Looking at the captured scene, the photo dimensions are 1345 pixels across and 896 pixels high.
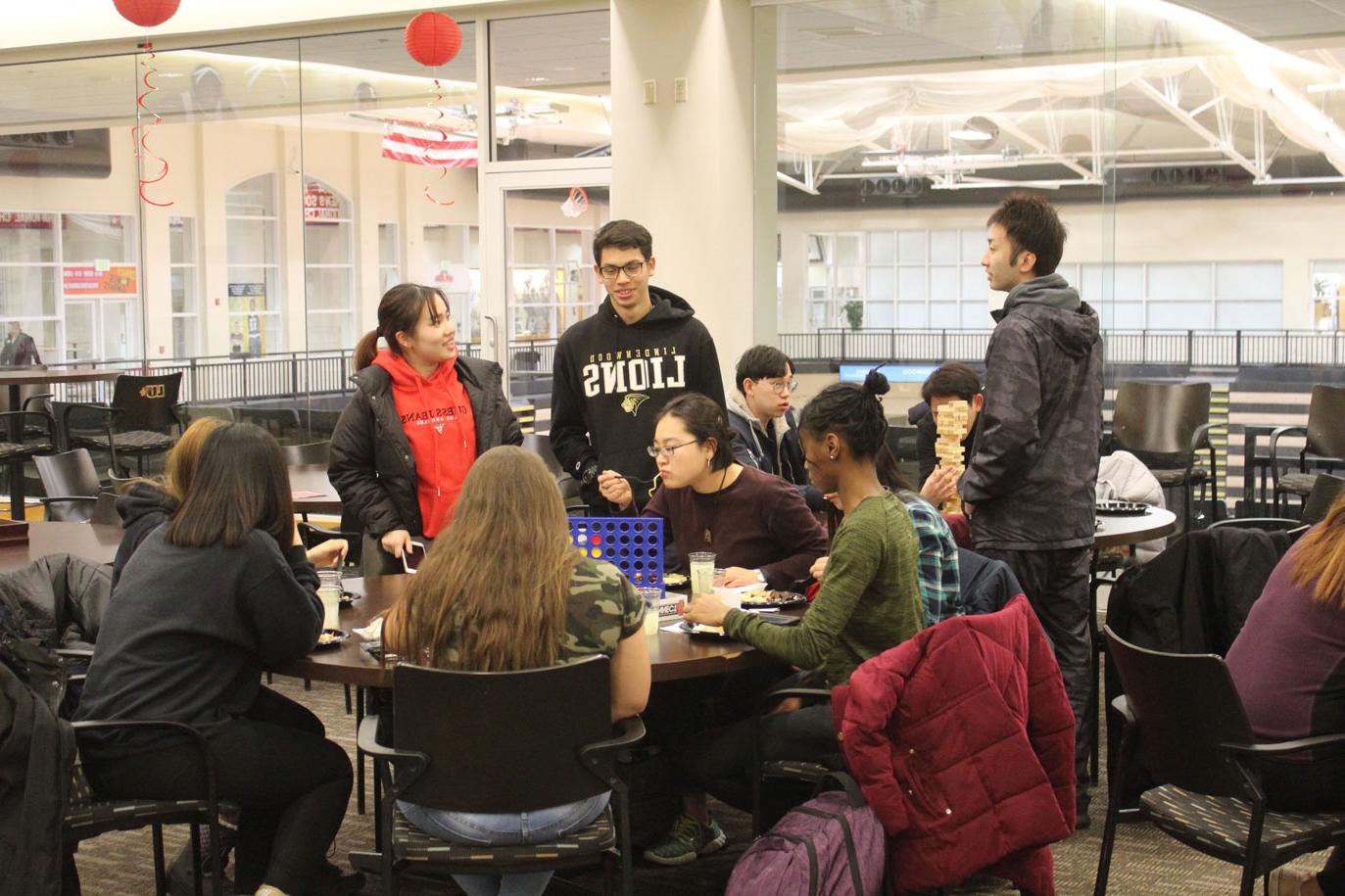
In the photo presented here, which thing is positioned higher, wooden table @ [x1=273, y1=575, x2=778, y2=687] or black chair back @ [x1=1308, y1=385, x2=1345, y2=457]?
black chair back @ [x1=1308, y1=385, x2=1345, y2=457]

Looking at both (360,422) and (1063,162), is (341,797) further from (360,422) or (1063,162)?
(1063,162)

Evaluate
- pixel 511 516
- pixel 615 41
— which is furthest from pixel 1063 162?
pixel 511 516

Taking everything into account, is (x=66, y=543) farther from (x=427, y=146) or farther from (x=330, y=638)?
(x=427, y=146)

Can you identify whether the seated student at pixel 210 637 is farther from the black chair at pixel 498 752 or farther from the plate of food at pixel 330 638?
the black chair at pixel 498 752

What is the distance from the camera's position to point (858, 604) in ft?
10.8

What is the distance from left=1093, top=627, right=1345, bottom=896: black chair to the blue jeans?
3.78ft

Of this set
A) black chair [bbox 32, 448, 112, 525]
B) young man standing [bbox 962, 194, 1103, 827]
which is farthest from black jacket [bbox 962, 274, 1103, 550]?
black chair [bbox 32, 448, 112, 525]

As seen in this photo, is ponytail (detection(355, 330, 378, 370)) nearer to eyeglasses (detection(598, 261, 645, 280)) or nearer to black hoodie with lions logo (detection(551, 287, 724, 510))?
black hoodie with lions logo (detection(551, 287, 724, 510))

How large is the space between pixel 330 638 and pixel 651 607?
2.41 ft

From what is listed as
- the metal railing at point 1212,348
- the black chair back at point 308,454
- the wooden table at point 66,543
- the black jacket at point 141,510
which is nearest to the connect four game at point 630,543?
the black jacket at point 141,510

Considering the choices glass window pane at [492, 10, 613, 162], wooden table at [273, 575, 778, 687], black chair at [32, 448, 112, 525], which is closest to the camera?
wooden table at [273, 575, 778, 687]

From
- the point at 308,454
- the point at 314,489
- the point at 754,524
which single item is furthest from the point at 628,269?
the point at 308,454

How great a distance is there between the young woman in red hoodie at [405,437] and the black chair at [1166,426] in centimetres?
366

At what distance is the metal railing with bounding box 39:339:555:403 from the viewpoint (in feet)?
31.3
